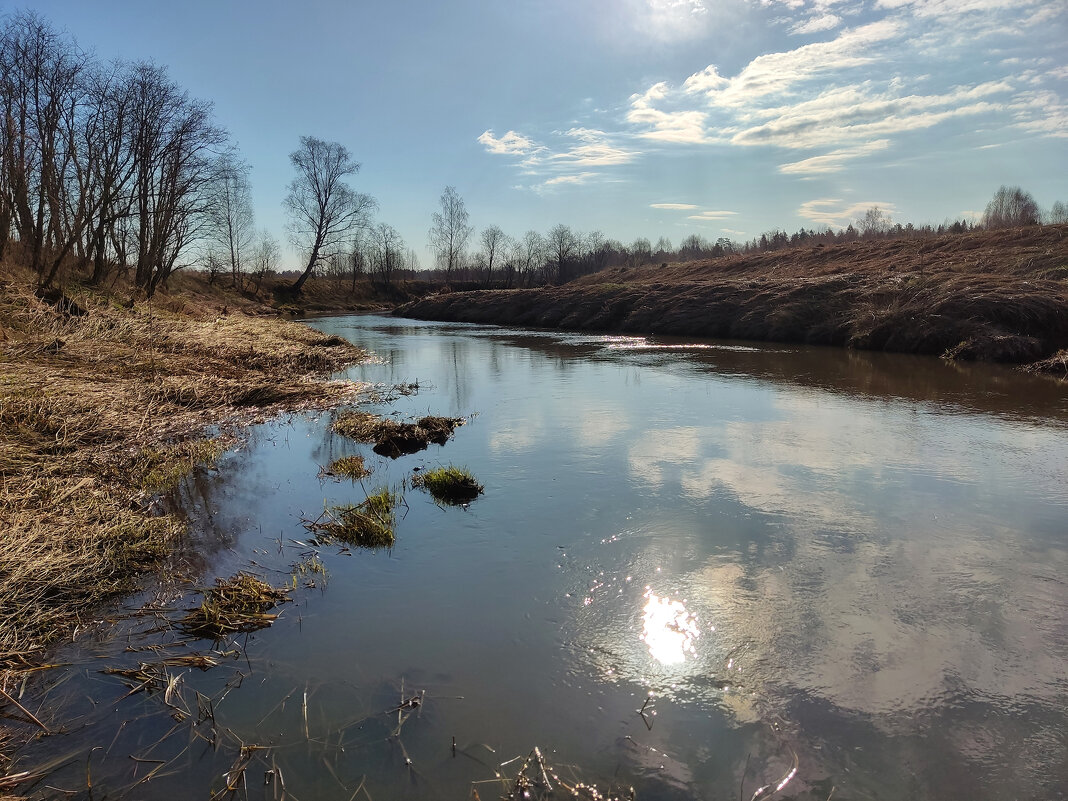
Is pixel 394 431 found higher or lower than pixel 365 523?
higher

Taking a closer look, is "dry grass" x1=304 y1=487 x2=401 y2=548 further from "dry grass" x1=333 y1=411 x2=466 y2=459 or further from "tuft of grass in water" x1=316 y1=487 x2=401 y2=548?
"dry grass" x1=333 y1=411 x2=466 y2=459

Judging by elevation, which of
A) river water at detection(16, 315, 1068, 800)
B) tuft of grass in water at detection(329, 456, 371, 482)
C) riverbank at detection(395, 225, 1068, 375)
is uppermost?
riverbank at detection(395, 225, 1068, 375)

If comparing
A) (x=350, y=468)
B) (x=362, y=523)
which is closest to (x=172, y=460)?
(x=350, y=468)

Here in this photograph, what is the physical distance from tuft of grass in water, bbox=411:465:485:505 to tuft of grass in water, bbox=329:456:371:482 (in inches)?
40.2

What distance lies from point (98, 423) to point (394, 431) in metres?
3.66

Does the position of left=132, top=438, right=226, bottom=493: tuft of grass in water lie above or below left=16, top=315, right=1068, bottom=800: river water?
above

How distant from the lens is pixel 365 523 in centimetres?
559

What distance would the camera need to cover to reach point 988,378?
1374 cm

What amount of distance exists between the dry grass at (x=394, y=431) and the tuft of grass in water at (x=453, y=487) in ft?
5.42

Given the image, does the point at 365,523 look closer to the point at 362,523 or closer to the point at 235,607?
the point at 362,523

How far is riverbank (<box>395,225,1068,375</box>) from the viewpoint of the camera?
54.8 feet

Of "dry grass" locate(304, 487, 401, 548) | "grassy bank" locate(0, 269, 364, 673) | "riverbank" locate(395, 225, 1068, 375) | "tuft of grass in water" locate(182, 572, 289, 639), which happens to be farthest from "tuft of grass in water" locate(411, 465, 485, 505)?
"riverbank" locate(395, 225, 1068, 375)

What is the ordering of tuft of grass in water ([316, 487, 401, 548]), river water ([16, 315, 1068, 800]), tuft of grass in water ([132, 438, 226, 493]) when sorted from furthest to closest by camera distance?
tuft of grass in water ([132, 438, 226, 493]) → tuft of grass in water ([316, 487, 401, 548]) → river water ([16, 315, 1068, 800])

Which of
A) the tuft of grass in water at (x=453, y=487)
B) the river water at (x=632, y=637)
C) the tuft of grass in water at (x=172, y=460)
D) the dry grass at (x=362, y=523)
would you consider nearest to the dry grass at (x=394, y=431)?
the river water at (x=632, y=637)
